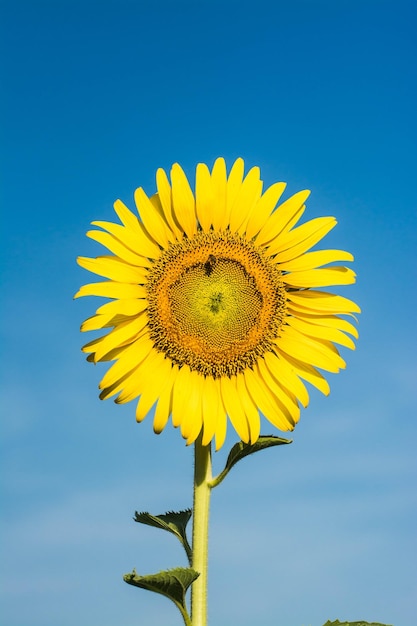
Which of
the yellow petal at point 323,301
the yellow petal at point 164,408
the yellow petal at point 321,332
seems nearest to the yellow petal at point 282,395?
the yellow petal at point 321,332

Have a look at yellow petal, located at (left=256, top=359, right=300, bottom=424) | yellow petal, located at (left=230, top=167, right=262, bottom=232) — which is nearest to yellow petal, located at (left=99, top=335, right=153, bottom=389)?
yellow petal, located at (left=256, top=359, right=300, bottom=424)

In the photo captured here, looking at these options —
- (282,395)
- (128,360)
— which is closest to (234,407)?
(282,395)

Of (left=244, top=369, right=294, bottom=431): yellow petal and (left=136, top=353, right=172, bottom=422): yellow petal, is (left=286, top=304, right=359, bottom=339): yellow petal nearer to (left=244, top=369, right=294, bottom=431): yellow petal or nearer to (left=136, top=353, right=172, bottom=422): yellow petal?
(left=244, top=369, right=294, bottom=431): yellow petal

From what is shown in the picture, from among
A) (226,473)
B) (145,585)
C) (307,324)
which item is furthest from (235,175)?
(145,585)

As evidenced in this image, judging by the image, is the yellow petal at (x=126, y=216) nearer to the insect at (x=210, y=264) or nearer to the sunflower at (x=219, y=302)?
the sunflower at (x=219, y=302)

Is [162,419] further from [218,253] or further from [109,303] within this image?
[218,253]

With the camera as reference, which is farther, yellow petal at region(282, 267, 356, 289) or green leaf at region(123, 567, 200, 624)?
Answer: yellow petal at region(282, 267, 356, 289)
